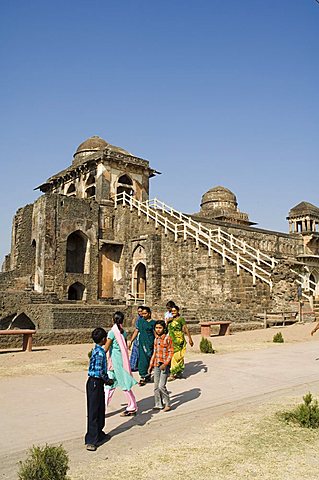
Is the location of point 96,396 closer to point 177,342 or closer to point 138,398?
point 138,398

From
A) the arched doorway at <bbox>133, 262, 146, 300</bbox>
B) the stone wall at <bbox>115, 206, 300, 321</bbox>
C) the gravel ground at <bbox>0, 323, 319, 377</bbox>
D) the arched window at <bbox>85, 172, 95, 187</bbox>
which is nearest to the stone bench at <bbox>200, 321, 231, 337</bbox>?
the gravel ground at <bbox>0, 323, 319, 377</bbox>

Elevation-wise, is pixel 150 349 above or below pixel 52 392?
above

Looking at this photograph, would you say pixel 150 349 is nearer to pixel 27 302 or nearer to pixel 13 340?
pixel 13 340

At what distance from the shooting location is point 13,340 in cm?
1223

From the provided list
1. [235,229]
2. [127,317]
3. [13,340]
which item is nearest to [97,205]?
[235,229]

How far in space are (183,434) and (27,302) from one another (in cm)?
1811

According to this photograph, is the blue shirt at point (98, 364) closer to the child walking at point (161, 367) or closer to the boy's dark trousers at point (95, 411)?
the boy's dark trousers at point (95, 411)

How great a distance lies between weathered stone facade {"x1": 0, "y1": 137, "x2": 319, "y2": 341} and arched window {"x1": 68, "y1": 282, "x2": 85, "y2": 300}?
0.06 metres

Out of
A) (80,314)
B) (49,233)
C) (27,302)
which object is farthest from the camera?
(49,233)

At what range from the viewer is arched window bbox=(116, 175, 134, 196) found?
33125 millimetres

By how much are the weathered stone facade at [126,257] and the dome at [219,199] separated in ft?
7.04

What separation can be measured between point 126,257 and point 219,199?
51.3ft

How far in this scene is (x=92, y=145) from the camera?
3684cm

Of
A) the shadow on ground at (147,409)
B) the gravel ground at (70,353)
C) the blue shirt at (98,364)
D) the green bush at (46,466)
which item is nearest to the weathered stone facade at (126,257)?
the gravel ground at (70,353)
